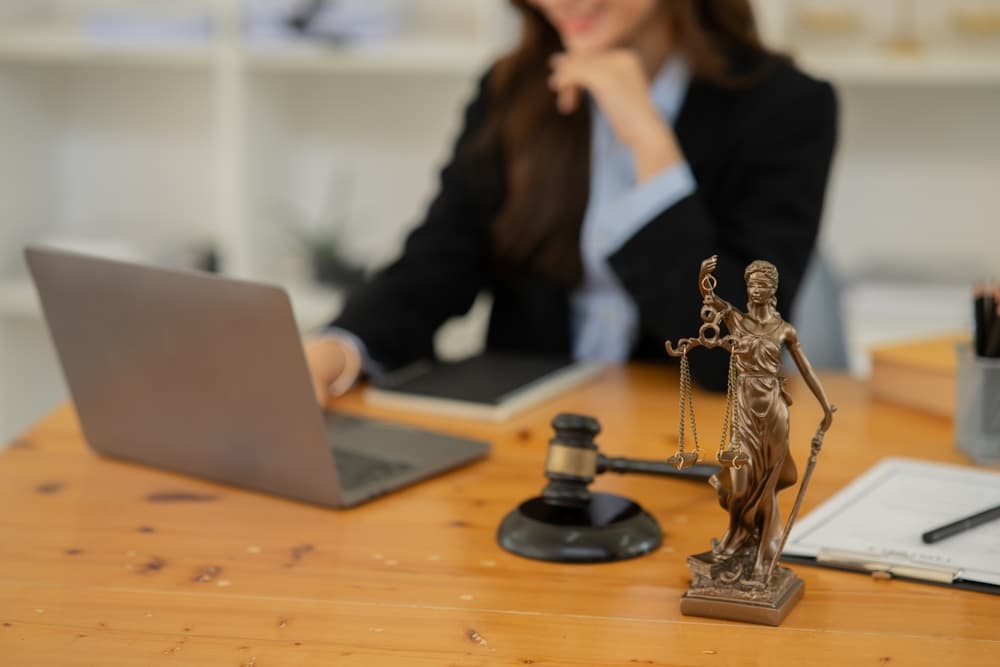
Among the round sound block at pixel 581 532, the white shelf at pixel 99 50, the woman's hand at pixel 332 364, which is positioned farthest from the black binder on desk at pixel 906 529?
the white shelf at pixel 99 50

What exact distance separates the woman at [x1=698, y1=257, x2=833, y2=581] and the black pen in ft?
0.60

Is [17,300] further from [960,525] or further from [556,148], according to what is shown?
[960,525]

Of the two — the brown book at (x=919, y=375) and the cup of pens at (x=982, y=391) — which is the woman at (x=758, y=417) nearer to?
the cup of pens at (x=982, y=391)

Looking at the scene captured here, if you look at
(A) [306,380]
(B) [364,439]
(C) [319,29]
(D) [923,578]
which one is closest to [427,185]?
(C) [319,29]

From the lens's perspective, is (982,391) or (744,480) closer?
(744,480)

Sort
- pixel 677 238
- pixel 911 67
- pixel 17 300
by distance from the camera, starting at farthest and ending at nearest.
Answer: pixel 17 300
pixel 911 67
pixel 677 238

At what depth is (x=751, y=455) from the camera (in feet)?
2.53

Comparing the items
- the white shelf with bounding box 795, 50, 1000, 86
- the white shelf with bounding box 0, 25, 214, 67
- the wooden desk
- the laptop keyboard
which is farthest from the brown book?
the white shelf with bounding box 0, 25, 214, 67

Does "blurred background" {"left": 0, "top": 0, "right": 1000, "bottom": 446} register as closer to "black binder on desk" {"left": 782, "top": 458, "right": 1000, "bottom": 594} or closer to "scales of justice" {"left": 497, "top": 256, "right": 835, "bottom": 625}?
"black binder on desk" {"left": 782, "top": 458, "right": 1000, "bottom": 594}

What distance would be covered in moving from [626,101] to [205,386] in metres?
0.78

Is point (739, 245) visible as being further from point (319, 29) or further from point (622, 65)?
point (319, 29)

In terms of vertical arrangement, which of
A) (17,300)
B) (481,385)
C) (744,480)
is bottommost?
(17,300)

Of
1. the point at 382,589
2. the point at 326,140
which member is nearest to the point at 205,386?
the point at 382,589

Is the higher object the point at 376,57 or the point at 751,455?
the point at 751,455
